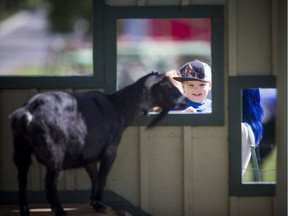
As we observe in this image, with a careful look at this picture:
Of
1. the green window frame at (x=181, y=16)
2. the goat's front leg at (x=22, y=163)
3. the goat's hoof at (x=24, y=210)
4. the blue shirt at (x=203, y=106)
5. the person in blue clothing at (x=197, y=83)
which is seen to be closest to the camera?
the goat's front leg at (x=22, y=163)

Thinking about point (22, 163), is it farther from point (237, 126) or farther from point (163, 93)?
point (237, 126)

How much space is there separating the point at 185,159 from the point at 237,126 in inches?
21.1

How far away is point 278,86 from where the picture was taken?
6.06 meters

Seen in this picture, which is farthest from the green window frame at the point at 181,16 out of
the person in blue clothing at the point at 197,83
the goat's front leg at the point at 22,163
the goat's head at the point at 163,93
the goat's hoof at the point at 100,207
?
the goat's front leg at the point at 22,163

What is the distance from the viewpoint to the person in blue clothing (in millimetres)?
6824

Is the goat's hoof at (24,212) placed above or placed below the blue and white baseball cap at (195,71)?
below

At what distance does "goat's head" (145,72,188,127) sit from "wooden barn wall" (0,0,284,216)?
61 centimetres

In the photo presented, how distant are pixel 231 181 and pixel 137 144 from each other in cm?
88

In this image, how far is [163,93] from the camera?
226 inches

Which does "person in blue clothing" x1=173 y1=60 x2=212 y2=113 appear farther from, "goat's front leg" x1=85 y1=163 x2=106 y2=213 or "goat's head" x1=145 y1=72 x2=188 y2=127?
"goat's front leg" x1=85 y1=163 x2=106 y2=213

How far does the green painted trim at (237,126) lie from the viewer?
6289 mm

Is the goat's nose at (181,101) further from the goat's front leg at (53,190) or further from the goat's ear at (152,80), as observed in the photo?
the goat's front leg at (53,190)

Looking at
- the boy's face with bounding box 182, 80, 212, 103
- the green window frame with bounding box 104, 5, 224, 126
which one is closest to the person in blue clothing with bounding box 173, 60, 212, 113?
the boy's face with bounding box 182, 80, 212, 103

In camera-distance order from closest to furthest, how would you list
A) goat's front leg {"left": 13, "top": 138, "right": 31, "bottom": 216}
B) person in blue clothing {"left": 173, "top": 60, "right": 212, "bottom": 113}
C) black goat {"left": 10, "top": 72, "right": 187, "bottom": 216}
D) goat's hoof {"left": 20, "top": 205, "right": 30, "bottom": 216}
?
black goat {"left": 10, "top": 72, "right": 187, "bottom": 216} < goat's front leg {"left": 13, "top": 138, "right": 31, "bottom": 216} < goat's hoof {"left": 20, "top": 205, "right": 30, "bottom": 216} < person in blue clothing {"left": 173, "top": 60, "right": 212, "bottom": 113}
